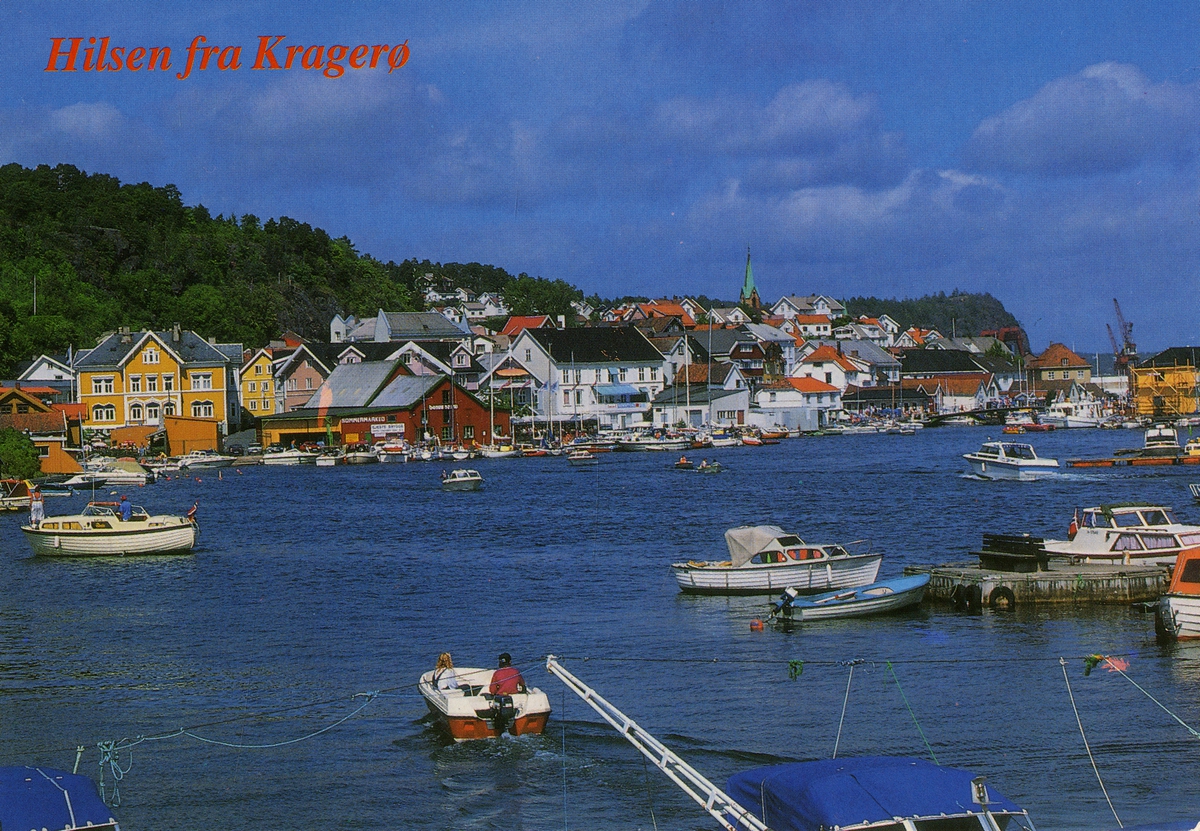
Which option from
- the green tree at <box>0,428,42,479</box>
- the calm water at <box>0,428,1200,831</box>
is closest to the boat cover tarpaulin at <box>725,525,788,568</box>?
the calm water at <box>0,428,1200,831</box>

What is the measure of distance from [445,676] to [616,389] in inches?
4284

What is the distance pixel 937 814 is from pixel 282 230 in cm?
17209

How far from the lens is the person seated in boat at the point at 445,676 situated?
23.6 meters

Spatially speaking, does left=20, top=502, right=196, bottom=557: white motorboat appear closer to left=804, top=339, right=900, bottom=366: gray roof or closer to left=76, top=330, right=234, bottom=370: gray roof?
left=76, top=330, right=234, bottom=370: gray roof

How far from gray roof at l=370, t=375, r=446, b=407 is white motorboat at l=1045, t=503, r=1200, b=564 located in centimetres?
7965

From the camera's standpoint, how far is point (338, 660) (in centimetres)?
3039

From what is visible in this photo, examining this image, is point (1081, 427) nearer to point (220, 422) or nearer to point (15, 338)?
point (220, 422)

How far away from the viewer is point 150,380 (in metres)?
112

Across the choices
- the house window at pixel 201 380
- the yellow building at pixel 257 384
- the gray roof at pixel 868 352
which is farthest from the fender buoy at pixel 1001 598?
the gray roof at pixel 868 352

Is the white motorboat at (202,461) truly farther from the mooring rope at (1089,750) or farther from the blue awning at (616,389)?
the mooring rope at (1089,750)

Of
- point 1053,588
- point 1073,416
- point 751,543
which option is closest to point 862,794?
point 1053,588

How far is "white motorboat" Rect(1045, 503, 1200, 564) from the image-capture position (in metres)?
35.9

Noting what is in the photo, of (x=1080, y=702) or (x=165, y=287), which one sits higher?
(x=165, y=287)

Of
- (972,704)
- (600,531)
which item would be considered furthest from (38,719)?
(600,531)
